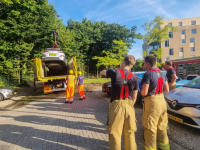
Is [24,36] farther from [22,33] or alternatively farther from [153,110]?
[153,110]

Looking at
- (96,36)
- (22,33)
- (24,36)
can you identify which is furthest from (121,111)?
(96,36)

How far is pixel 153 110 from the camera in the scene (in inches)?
93.6

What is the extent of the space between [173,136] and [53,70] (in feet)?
32.3

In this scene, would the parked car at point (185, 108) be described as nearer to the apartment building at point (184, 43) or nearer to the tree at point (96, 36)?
the tree at point (96, 36)

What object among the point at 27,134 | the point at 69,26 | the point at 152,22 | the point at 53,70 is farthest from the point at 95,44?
the point at 27,134

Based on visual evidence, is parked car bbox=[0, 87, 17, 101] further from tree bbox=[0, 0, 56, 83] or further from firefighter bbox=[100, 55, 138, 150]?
firefighter bbox=[100, 55, 138, 150]

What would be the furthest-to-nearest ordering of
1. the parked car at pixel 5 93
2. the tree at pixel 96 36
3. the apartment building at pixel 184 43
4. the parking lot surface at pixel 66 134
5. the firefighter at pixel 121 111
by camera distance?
the apartment building at pixel 184 43
the tree at pixel 96 36
the parked car at pixel 5 93
the parking lot surface at pixel 66 134
the firefighter at pixel 121 111

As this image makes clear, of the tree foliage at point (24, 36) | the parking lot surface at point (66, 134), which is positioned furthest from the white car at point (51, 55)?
the tree foliage at point (24, 36)

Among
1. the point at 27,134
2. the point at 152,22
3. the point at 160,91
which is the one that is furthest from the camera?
the point at 152,22

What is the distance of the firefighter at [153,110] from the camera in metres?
2.33

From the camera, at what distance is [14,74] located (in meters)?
16.8

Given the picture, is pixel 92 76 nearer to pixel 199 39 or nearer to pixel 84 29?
pixel 84 29

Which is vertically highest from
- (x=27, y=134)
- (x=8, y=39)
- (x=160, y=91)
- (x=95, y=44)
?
(x=95, y=44)

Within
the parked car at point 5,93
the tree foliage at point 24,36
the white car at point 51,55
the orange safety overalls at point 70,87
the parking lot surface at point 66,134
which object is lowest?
the parking lot surface at point 66,134
